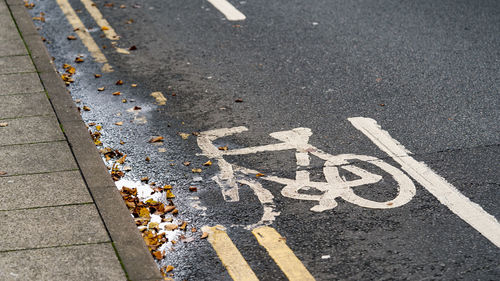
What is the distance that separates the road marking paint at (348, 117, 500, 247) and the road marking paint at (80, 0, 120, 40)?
13.5ft

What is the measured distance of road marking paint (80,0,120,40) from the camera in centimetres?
939

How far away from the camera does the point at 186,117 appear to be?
6875 mm

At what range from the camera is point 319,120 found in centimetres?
670

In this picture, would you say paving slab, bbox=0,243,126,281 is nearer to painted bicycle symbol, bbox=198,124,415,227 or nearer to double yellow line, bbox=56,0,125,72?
painted bicycle symbol, bbox=198,124,415,227

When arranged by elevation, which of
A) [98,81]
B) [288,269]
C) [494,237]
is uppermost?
[494,237]

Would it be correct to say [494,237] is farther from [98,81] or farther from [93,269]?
[98,81]

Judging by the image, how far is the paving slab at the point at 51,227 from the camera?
4.59 m

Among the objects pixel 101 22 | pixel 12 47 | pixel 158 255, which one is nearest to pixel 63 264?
pixel 158 255

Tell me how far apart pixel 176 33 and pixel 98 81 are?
6.00 feet

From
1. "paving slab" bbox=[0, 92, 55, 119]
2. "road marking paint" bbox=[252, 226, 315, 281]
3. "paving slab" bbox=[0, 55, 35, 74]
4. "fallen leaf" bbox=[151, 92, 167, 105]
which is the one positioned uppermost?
"road marking paint" bbox=[252, 226, 315, 281]

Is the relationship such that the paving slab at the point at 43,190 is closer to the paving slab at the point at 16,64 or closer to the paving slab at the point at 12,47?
the paving slab at the point at 16,64

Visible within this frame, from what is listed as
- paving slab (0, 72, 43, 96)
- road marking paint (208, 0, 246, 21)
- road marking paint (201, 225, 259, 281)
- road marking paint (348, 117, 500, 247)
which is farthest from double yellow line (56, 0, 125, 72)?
road marking paint (201, 225, 259, 281)

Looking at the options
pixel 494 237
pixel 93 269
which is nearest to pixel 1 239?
pixel 93 269

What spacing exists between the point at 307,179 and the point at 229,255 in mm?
1227
